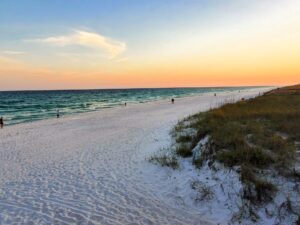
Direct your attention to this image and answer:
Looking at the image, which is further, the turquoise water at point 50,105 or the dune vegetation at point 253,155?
the turquoise water at point 50,105

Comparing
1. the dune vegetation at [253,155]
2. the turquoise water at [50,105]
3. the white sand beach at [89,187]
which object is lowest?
the turquoise water at [50,105]

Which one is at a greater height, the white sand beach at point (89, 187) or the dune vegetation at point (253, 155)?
the dune vegetation at point (253, 155)

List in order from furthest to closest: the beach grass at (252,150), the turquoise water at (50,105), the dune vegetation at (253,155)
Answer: the turquoise water at (50,105) < the beach grass at (252,150) < the dune vegetation at (253,155)

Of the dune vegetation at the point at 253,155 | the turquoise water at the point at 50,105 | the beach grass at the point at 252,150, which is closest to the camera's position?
the dune vegetation at the point at 253,155

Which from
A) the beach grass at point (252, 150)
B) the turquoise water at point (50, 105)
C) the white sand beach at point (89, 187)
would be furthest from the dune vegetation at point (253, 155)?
the turquoise water at point (50, 105)

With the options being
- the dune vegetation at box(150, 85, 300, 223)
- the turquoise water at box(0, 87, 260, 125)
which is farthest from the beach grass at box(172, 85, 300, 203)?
the turquoise water at box(0, 87, 260, 125)

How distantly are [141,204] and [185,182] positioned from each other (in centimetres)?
153

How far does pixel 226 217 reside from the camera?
599 cm

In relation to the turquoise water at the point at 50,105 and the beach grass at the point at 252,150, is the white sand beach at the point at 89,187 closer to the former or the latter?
the beach grass at the point at 252,150

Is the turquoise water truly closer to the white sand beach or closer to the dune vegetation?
the white sand beach

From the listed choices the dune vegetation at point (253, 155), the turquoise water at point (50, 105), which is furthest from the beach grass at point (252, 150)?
the turquoise water at point (50, 105)

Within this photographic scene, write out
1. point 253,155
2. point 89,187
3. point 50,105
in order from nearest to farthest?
point 253,155 → point 89,187 → point 50,105

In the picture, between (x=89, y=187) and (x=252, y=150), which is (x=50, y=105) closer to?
(x=89, y=187)

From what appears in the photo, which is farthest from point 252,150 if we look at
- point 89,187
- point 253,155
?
point 89,187
